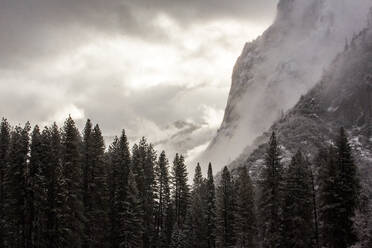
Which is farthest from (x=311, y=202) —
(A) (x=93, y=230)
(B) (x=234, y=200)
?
(A) (x=93, y=230)

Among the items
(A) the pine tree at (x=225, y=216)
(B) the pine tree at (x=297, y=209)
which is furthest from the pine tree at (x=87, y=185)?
(B) the pine tree at (x=297, y=209)

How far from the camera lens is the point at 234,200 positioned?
78.9 metres

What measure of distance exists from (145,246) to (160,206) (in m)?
11.4

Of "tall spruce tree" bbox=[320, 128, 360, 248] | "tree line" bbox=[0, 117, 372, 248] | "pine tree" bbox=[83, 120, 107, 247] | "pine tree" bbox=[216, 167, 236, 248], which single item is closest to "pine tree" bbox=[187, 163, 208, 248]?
"pine tree" bbox=[216, 167, 236, 248]

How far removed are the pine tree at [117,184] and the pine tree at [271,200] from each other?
17108 mm

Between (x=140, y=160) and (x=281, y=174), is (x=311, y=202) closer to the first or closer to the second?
(x=281, y=174)

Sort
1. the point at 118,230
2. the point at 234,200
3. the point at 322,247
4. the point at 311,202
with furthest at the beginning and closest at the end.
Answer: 1. the point at 234,200
2. the point at 118,230
3. the point at 311,202
4. the point at 322,247

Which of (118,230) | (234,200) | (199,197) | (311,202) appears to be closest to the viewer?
(311,202)

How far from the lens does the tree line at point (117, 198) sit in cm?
5569

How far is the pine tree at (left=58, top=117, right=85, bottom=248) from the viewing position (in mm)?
55812

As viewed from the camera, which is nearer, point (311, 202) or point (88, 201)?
point (311, 202)

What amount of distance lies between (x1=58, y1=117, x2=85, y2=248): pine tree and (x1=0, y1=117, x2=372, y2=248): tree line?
0.11 metres

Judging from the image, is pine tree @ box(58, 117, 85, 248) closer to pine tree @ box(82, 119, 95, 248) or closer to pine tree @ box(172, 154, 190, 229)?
pine tree @ box(82, 119, 95, 248)

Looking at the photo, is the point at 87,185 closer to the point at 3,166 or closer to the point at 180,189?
the point at 3,166
